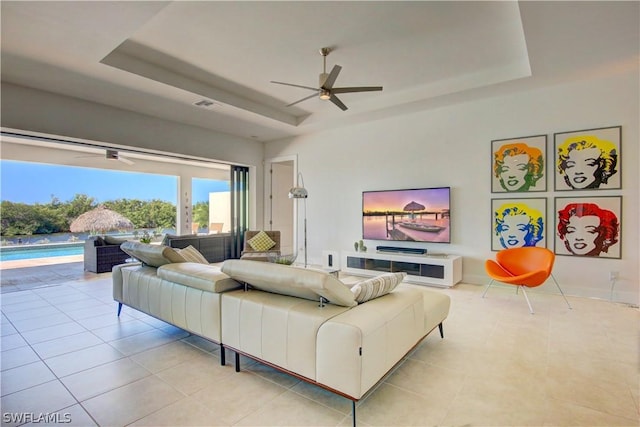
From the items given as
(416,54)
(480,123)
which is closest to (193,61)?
(416,54)

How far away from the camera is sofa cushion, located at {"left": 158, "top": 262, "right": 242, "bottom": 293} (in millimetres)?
2443

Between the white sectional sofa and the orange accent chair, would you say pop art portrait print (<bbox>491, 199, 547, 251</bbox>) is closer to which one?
the orange accent chair

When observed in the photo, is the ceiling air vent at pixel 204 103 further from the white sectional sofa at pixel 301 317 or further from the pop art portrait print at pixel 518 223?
the pop art portrait print at pixel 518 223

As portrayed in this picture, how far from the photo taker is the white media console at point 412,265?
4820 mm

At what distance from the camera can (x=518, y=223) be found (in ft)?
15.3

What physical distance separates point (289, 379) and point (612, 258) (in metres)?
4.34

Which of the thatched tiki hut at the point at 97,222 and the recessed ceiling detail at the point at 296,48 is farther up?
the recessed ceiling detail at the point at 296,48

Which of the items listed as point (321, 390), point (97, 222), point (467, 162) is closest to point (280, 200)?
point (467, 162)

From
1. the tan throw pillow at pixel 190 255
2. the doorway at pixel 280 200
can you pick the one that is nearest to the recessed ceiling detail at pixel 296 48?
the tan throw pillow at pixel 190 255

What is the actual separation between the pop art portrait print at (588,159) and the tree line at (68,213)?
1129 cm

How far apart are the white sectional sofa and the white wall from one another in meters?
2.64

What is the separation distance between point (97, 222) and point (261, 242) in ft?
24.2

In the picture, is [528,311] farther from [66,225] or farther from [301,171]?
[66,225]

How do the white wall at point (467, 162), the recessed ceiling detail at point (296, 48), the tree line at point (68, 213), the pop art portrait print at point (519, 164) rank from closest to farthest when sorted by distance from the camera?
the recessed ceiling detail at point (296, 48) < the white wall at point (467, 162) < the pop art portrait print at point (519, 164) < the tree line at point (68, 213)
